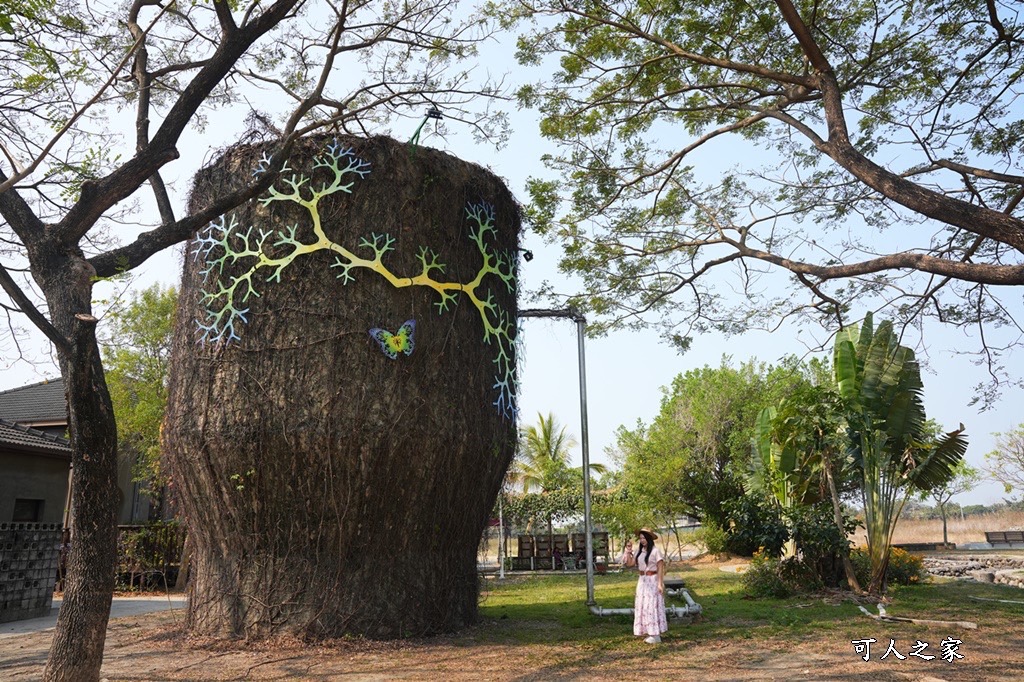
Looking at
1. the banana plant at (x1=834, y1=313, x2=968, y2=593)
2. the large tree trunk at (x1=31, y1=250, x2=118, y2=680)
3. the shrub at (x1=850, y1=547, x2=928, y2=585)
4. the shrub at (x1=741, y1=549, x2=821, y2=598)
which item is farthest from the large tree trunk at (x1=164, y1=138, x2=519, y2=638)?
the shrub at (x1=850, y1=547, x2=928, y2=585)

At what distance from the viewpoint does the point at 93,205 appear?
631cm

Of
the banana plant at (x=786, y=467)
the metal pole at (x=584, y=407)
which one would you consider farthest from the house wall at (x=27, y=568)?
the banana plant at (x=786, y=467)

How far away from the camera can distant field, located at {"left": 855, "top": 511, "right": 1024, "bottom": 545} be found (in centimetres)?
4797

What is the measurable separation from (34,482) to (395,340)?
12.3 meters

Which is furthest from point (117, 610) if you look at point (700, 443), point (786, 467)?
point (700, 443)

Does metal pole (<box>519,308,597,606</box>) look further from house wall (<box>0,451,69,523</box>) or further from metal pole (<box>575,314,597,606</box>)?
house wall (<box>0,451,69,523</box>)

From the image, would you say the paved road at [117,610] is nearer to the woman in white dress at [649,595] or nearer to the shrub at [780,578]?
the woman in white dress at [649,595]

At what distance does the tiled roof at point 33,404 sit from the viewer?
23266 millimetres

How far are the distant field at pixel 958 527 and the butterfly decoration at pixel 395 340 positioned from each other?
47.6m

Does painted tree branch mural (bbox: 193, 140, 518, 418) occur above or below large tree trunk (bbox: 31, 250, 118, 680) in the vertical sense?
above

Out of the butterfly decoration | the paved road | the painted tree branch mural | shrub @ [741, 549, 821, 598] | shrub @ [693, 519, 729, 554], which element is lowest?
the paved road

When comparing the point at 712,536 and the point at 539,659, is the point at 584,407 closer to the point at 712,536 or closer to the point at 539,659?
the point at 539,659

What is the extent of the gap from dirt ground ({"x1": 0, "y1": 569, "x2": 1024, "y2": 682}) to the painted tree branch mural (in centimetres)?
350

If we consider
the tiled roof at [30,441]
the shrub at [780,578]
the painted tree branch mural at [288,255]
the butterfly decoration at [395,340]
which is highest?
the painted tree branch mural at [288,255]
